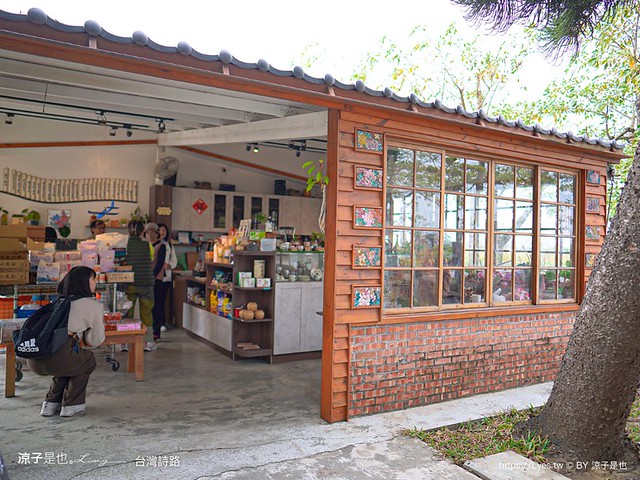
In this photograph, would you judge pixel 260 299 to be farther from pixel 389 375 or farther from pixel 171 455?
pixel 171 455

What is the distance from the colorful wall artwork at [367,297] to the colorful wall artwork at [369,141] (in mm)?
1242

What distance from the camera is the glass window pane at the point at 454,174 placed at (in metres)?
5.09

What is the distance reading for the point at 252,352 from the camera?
627cm

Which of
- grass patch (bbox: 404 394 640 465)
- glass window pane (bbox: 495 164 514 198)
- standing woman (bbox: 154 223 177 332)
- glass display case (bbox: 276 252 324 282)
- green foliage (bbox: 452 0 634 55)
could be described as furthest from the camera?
standing woman (bbox: 154 223 177 332)

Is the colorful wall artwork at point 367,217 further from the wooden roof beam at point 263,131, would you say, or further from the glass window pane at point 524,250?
the glass window pane at point 524,250

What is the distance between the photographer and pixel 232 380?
219 inches

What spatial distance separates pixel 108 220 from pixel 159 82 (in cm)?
510

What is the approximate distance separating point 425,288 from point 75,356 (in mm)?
3247

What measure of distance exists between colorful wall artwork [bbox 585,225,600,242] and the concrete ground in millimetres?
1905

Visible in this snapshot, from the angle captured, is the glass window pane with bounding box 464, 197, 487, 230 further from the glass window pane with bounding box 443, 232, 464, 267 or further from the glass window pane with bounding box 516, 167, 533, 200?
the glass window pane with bounding box 516, 167, 533, 200

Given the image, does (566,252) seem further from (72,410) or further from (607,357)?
(72,410)

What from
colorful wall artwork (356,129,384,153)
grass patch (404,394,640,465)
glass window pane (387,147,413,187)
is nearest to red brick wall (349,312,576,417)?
grass patch (404,394,640,465)

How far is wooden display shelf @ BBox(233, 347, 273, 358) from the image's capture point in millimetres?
6246

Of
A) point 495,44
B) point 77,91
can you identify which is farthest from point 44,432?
point 495,44
